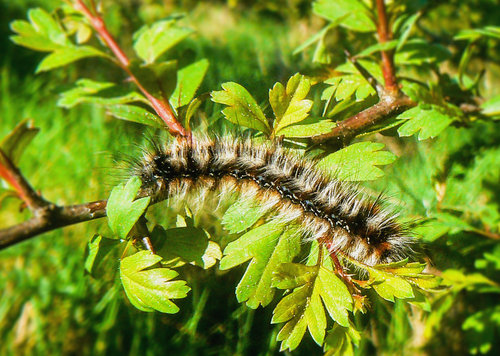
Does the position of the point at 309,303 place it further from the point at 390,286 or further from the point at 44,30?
the point at 44,30

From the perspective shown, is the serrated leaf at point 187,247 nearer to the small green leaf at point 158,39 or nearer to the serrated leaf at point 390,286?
the serrated leaf at point 390,286

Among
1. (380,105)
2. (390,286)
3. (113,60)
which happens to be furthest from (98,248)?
(380,105)

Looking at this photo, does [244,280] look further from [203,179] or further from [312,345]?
[312,345]

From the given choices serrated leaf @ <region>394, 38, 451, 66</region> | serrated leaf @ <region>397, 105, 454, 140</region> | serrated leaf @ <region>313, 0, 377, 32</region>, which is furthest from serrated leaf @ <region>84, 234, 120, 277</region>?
serrated leaf @ <region>394, 38, 451, 66</region>

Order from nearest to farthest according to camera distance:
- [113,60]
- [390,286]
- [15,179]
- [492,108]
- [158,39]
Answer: [390,286], [15,179], [492,108], [113,60], [158,39]

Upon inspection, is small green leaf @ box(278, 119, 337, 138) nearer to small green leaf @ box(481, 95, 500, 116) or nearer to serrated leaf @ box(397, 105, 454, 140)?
serrated leaf @ box(397, 105, 454, 140)
